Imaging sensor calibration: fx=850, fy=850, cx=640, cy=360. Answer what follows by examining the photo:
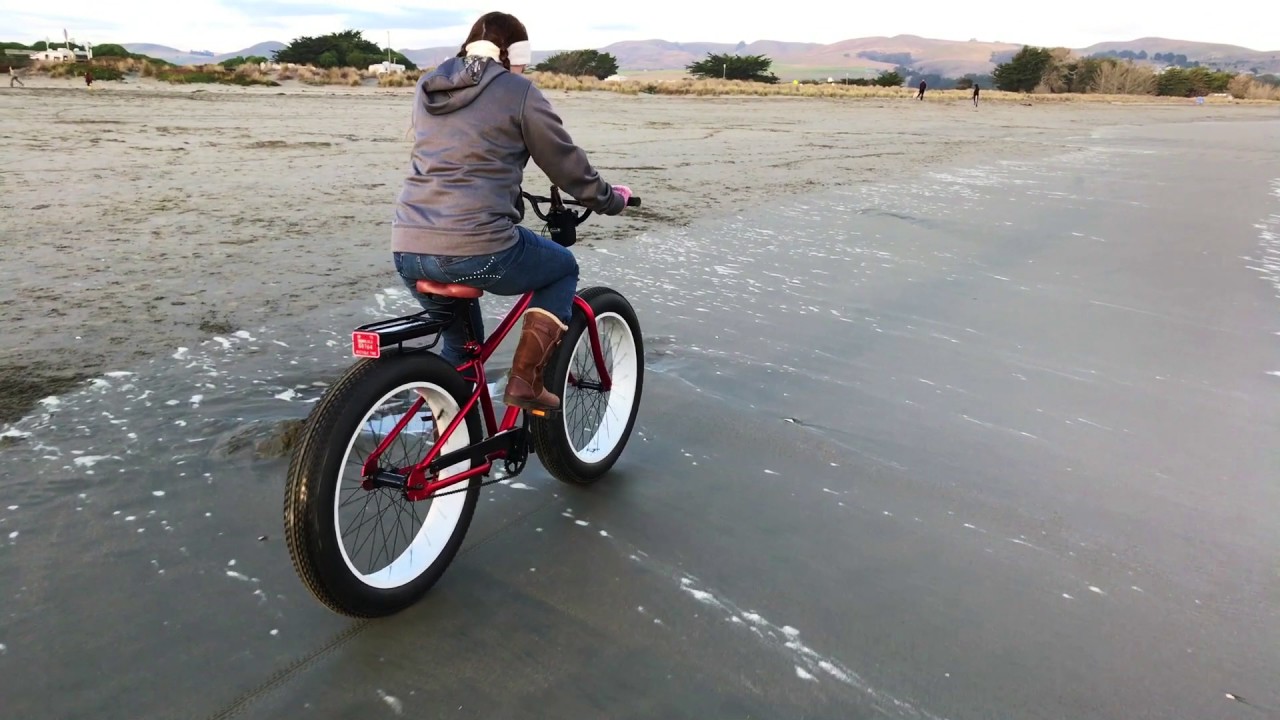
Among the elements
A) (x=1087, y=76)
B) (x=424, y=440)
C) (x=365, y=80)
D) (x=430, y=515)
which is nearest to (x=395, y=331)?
(x=424, y=440)

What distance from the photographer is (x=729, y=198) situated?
10.5 meters

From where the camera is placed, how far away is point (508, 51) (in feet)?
9.13

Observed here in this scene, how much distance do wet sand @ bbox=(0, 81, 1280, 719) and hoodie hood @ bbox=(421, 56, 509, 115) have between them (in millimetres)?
1489

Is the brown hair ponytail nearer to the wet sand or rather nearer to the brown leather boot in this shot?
the brown leather boot

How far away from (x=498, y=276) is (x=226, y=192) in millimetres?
7226

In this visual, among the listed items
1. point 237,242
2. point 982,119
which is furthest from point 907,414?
point 982,119

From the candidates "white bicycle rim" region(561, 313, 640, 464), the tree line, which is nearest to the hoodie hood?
"white bicycle rim" region(561, 313, 640, 464)

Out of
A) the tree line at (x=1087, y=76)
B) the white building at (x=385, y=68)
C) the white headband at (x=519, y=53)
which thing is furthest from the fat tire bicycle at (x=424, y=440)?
the tree line at (x=1087, y=76)

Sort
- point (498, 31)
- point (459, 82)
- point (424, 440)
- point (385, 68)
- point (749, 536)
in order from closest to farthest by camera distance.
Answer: point (459, 82) → point (498, 31) → point (424, 440) → point (749, 536) → point (385, 68)

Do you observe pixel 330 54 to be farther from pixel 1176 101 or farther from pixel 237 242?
pixel 1176 101

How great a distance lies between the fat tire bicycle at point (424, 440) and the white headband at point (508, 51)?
1.53ft

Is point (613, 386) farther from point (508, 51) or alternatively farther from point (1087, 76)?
point (1087, 76)

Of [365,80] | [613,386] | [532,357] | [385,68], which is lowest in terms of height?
[613,386]

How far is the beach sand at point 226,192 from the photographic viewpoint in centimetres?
498
